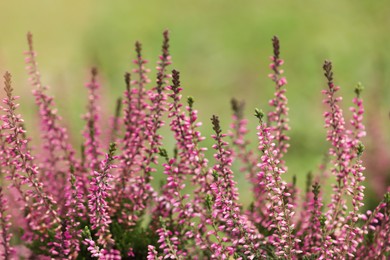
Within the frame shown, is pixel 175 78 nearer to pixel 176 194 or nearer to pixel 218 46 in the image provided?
pixel 176 194

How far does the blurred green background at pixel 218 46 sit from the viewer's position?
10.6m

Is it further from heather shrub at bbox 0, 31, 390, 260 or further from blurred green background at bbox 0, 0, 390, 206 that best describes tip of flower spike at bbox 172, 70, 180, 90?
blurred green background at bbox 0, 0, 390, 206

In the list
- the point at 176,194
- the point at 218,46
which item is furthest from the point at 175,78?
the point at 218,46

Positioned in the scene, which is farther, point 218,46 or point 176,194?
point 218,46

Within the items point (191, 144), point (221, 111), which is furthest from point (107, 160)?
point (221, 111)

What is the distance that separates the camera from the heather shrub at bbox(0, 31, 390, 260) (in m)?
3.06

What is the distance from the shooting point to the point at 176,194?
333 cm

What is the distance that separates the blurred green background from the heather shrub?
5356 mm

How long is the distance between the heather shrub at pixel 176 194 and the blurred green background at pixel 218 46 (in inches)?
211

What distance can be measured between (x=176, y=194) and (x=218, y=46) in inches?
396

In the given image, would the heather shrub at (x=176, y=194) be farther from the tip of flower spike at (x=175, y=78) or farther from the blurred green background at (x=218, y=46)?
the blurred green background at (x=218, y=46)

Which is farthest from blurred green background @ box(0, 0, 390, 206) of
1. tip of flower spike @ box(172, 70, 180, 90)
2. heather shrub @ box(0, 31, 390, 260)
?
tip of flower spike @ box(172, 70, 180, 90)

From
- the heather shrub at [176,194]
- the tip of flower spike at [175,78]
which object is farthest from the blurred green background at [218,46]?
the tip of flower spike at [175,78]

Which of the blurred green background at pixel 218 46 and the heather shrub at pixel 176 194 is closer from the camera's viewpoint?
the heather shrub at pixel 176 194
